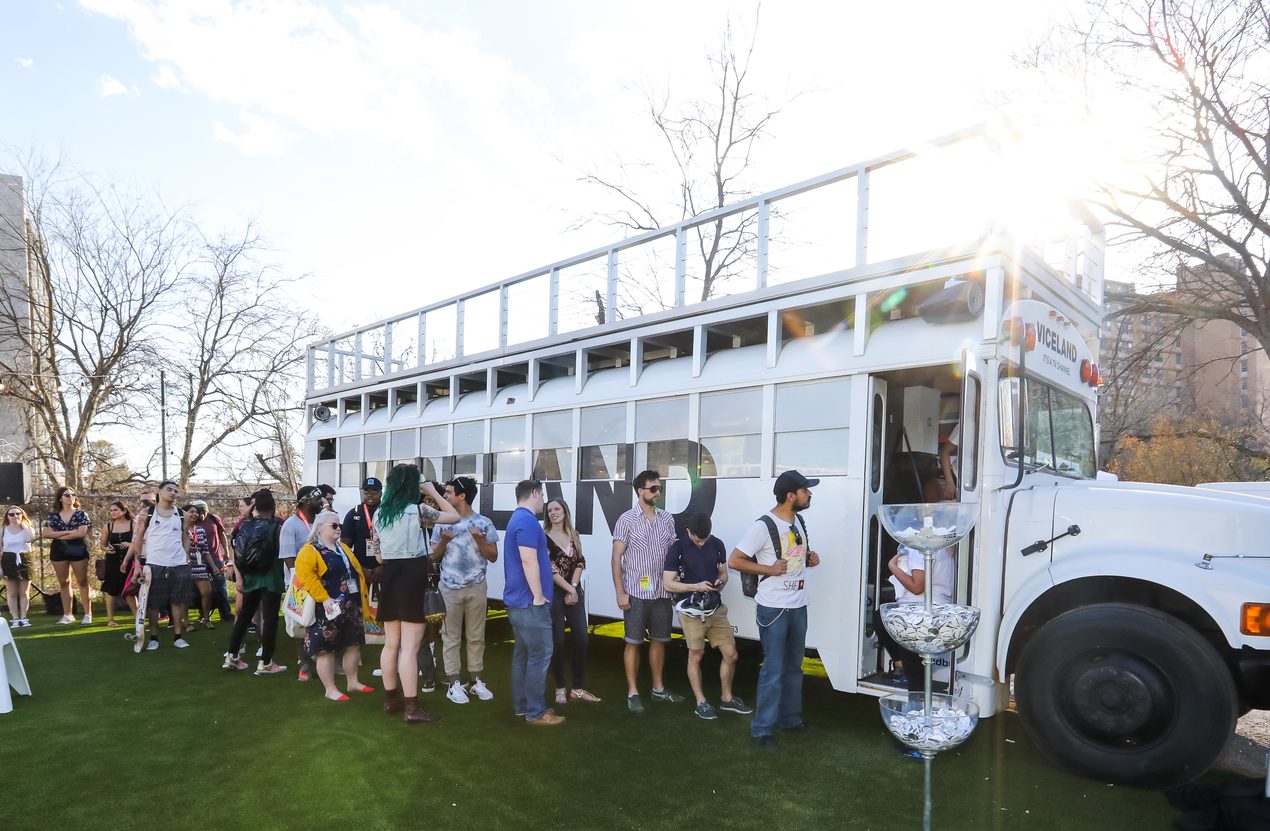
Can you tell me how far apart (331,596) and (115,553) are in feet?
18.5

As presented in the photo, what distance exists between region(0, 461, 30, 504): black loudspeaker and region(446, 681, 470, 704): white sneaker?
755 cm

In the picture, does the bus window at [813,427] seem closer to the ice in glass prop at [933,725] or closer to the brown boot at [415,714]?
the ice in glass prop at [933,725]

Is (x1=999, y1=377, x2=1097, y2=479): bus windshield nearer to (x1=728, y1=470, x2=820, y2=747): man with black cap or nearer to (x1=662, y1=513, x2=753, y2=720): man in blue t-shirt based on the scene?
(x1=728, y1=470, x2=820, y2=747): man with black cap

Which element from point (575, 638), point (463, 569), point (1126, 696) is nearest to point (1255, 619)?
point (1126, 696)

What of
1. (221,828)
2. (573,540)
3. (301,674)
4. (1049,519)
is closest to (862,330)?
(1049,519)

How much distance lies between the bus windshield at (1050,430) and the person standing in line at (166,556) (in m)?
7.64

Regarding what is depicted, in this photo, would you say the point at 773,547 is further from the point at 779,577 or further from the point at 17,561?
the point at 17,561

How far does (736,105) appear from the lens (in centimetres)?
1920

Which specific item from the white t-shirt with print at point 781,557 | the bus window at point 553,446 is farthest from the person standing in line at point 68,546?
the white t-shirt with print at point 781,557

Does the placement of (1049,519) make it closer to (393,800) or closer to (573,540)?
(573,540)

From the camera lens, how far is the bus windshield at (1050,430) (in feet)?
15.1

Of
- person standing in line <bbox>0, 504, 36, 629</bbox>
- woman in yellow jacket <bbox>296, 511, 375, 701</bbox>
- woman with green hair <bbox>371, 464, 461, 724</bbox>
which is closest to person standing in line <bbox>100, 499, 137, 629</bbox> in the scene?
person standing in line <bbox>0, 504, 36, 629</bbox>

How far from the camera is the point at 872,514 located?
17.3ft

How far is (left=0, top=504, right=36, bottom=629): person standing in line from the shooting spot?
988cm
